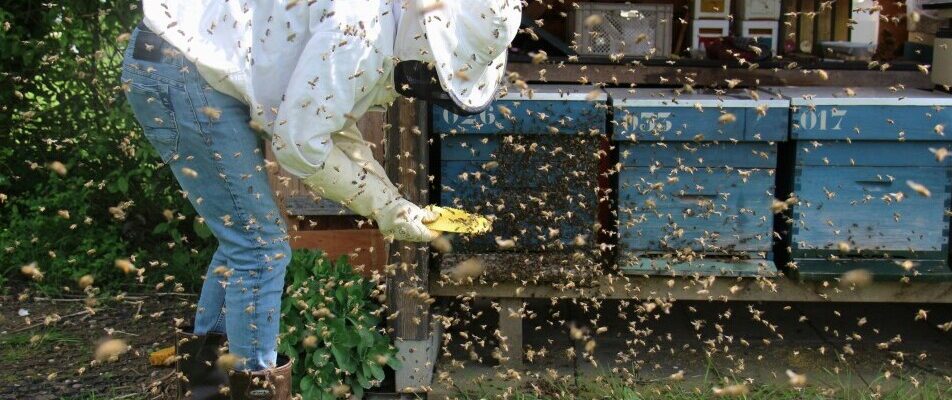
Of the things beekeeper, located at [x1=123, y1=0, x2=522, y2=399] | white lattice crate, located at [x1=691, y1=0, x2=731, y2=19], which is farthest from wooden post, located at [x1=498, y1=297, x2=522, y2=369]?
white lattice crate, located at [x1=691, y1=0, x2=731, y2=19]

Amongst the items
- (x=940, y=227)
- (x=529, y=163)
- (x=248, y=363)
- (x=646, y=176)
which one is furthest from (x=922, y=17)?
(x=248, y=363)

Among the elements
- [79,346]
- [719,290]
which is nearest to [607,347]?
[719,290]

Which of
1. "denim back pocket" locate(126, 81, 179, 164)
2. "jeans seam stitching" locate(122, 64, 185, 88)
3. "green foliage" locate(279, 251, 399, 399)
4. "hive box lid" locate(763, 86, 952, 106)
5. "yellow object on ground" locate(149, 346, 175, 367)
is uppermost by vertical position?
"jeans seam stitching" locate(122, 64, 185, 88)

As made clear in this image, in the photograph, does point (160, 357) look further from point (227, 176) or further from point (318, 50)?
point (318, 50)

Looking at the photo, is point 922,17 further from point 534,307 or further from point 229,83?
point 229,83

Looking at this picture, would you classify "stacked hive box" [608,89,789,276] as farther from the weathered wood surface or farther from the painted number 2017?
the weathered wood surface

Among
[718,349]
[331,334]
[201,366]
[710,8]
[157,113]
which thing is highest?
[710,8]

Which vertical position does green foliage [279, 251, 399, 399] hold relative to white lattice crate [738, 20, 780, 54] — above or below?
below

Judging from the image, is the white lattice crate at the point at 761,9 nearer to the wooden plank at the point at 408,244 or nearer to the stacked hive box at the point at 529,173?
the stacked hive box at the point at 529,173
